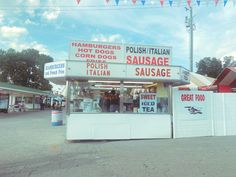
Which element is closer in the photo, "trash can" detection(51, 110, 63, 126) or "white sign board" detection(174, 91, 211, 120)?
"white sign board" detection(174, 91, 211, 120)

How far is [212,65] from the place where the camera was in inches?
2061

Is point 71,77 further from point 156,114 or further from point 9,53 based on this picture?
point 9,53

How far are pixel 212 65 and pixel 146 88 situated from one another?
45.2 m

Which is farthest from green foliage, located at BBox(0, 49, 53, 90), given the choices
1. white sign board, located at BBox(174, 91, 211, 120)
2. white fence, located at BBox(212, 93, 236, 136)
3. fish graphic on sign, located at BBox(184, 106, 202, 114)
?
white fence, located at BBox(212, 93, 236, 136)

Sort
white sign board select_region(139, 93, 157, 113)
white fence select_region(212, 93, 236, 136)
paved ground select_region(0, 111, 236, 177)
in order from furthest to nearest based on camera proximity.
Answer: white fence select_region(212, 93, 236, 136) < white sign board select_region(139, 93, 157, 113) < paved ground select_region(0, 111, 236, 177)

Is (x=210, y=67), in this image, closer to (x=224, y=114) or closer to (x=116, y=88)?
(x=224, y=114)

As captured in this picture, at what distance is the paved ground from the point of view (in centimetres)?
575

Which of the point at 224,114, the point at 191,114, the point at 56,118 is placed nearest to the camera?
the point at 191,114

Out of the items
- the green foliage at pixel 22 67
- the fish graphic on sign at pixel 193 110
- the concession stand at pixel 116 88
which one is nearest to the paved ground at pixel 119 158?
the concession stand at pixel 116 88

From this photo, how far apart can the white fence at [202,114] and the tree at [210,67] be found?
1624 inches

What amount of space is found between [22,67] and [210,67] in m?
40.6

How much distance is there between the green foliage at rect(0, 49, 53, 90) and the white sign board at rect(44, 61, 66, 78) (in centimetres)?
4769

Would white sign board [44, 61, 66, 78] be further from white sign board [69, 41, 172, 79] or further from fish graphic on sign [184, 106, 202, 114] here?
fish graphic on sign [184, 106, 202, 114]

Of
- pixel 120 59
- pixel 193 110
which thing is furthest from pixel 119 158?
pixel 193 110
